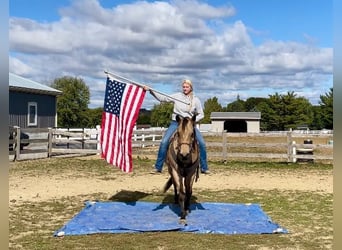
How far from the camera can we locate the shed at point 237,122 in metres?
59.8

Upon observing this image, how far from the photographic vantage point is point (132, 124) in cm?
745

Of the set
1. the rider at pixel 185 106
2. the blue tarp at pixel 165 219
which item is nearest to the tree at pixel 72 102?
the blue tarp at pixel 165 219

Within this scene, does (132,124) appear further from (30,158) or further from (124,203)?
(30,158)

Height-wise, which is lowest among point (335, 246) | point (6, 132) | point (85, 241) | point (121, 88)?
point (85, 241)

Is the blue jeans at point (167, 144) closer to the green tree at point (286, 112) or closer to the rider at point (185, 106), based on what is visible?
the rider at point (185, 106)

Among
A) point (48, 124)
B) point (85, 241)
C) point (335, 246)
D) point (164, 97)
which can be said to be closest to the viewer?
point (335, 246)

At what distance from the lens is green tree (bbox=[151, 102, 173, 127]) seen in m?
57.1

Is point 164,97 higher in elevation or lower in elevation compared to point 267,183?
higher

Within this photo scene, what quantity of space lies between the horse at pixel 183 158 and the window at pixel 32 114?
19.2m

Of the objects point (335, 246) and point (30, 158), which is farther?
point (30, 158)

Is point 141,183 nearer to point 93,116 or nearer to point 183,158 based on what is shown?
point 183,158

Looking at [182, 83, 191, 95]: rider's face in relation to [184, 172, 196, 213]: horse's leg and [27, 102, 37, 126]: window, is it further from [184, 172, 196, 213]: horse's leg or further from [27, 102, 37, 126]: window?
[27, 102, 37, 126]: window

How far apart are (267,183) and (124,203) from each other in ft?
15.5

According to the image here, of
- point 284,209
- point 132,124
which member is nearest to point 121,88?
point 132,124
